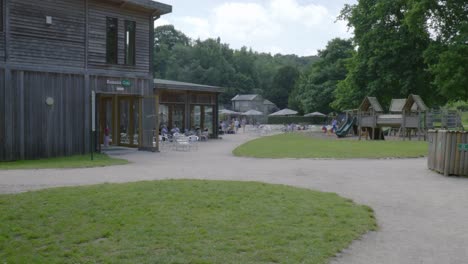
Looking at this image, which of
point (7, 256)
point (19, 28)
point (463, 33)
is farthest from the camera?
point (463, 33)

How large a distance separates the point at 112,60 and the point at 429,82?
1006 inches

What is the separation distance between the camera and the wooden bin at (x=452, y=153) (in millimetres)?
12555

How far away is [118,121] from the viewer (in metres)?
22.8

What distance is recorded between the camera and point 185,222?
6555mm

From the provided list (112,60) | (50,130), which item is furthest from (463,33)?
(50,130)

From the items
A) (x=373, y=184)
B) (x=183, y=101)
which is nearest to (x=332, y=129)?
(x=183, y=101)

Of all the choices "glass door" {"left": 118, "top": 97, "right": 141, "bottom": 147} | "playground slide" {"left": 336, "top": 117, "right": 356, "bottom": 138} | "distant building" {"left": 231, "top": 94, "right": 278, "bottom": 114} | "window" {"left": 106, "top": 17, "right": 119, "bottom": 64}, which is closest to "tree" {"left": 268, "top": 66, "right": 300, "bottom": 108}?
"distant building" {"left": 231, "top": 94, "right": 278, "bottom": 114}

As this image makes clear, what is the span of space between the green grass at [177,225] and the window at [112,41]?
1092 cm

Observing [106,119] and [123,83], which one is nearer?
[123,83]

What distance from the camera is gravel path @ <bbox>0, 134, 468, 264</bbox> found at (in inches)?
231

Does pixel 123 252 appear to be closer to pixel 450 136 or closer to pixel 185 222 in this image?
pixel 185 222

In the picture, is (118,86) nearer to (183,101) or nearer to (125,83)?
(125,83)

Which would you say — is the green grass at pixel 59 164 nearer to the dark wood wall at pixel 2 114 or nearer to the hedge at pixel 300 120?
the dark wood wall at pixel 2 114

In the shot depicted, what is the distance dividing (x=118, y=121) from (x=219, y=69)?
6769cm
